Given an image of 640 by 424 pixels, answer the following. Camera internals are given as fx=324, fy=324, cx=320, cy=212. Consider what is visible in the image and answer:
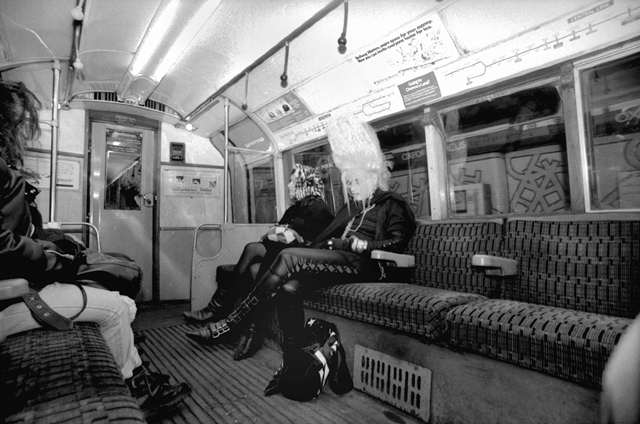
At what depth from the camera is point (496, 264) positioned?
170 centimetres

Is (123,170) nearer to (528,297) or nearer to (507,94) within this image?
(507,94)

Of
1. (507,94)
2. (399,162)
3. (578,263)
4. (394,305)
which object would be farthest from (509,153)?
(394,305)

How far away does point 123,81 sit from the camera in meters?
4.09

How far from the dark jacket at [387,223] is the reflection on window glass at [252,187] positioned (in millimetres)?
2346

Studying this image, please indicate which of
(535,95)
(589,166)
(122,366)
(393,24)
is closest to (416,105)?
(393,24)

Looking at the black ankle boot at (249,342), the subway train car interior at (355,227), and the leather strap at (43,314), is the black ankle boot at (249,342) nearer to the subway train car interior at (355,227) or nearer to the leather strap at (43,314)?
the subway train car interior at (355,227)

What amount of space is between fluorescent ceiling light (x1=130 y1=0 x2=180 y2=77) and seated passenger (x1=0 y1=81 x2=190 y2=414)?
59.2 inches

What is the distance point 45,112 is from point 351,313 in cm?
480

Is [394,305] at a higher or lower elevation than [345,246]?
lower

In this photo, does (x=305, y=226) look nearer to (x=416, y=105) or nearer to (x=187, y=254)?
(x=416, y=105)

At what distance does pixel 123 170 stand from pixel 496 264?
5.16 metres

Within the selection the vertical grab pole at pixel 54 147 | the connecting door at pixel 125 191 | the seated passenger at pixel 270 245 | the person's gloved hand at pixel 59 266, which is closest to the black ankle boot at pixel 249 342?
the seated passenger at pixel 270 245

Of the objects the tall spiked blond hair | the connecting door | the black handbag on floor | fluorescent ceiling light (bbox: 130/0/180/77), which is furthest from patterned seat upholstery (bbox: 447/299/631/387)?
the connecting door

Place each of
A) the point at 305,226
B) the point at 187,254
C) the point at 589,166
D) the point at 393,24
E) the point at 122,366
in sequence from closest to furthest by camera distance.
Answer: the point at 122,366 < the point at 589,166 < the point at 393,24 < the point at 305,226 < the point at 187,254
